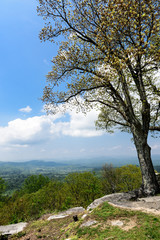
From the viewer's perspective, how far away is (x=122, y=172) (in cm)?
3931

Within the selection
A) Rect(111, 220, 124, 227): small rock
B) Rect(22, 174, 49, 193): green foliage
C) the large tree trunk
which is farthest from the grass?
Rect(22, 174, 49, 193): green foliage

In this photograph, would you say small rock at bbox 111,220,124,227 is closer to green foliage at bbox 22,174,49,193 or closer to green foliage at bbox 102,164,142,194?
green foliage at bbox 102,164,142,194

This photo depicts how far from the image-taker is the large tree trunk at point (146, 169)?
9.51 m

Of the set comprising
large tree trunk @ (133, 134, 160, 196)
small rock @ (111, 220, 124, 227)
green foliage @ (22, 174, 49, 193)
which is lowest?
green foliage @ (22, 174, 49, 193)

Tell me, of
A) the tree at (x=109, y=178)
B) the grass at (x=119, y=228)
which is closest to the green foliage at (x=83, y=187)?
the tree at (x=109, y=178)

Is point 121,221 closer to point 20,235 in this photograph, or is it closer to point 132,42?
point 20,235

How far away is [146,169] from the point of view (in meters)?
9.84

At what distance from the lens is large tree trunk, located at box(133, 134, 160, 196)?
9508 mm

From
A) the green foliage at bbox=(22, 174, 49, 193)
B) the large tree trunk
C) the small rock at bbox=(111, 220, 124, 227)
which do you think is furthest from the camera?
the green foliage at bbox=(22, 174, 49, 193)

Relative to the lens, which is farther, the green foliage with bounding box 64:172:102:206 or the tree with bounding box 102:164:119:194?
the tree with bounding box 102:164:119:194

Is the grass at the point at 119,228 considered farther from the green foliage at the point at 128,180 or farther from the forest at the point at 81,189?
the green foliage at the point at 128,180

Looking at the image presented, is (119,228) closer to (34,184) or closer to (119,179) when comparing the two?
(119,179)

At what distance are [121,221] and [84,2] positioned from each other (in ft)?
46.8

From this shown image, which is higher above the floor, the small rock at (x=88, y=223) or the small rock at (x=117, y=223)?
the small rock at (x=117, y=223)
